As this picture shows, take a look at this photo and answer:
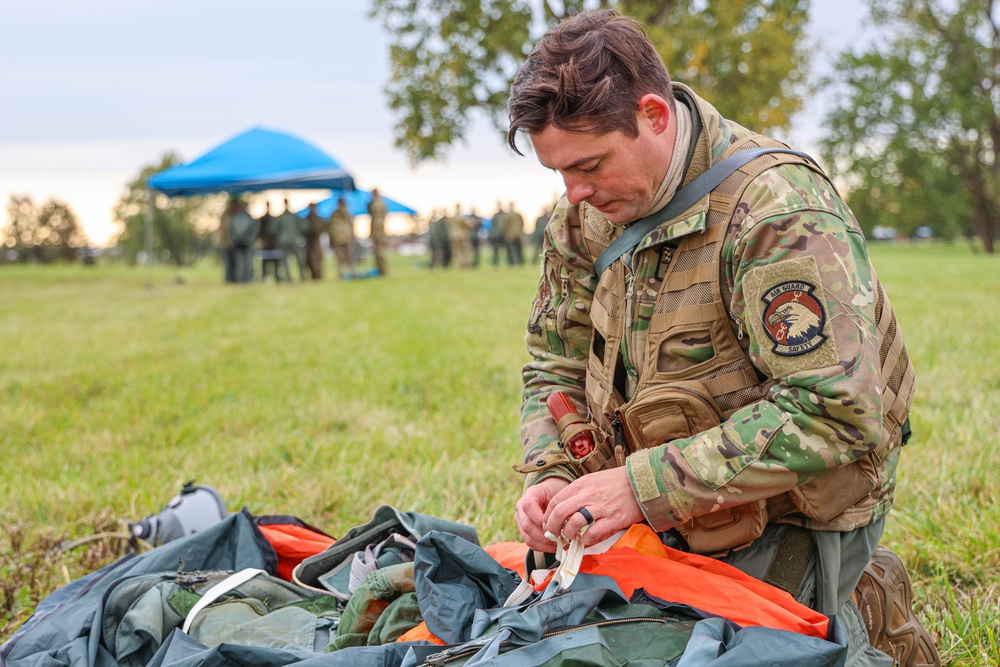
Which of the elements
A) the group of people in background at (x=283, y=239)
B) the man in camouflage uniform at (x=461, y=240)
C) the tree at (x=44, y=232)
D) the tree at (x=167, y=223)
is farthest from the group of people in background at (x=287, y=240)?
the tree at (x=167, y=223)

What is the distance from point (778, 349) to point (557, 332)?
817 millimetres

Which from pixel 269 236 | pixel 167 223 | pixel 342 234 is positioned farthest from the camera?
pixel 167 223

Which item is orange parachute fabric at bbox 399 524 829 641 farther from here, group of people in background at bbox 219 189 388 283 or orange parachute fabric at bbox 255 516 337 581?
group of people in background at bbox 219 189 388 283

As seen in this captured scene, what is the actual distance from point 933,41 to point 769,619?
38.1m

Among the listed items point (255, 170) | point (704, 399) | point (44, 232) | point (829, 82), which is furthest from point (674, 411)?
point (44, 232)

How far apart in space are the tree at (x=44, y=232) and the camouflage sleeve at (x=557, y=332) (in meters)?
49.2

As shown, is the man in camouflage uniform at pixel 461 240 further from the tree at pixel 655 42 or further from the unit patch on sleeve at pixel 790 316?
→ the unit patch on sleeve at pixel 790 316

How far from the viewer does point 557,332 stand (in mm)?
2459

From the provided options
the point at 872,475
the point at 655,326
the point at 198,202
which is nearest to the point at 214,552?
the point at 655,326

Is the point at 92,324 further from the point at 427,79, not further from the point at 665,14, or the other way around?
the point at 665,14

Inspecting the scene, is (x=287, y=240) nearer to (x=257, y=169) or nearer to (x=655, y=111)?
(x=257, y=169)

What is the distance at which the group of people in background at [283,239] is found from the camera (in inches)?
806

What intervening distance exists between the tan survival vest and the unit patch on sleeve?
15 centimetres

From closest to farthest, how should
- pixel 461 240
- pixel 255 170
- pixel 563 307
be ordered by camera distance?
pixel 563 307, pixel 255 170, pixel 461 240
